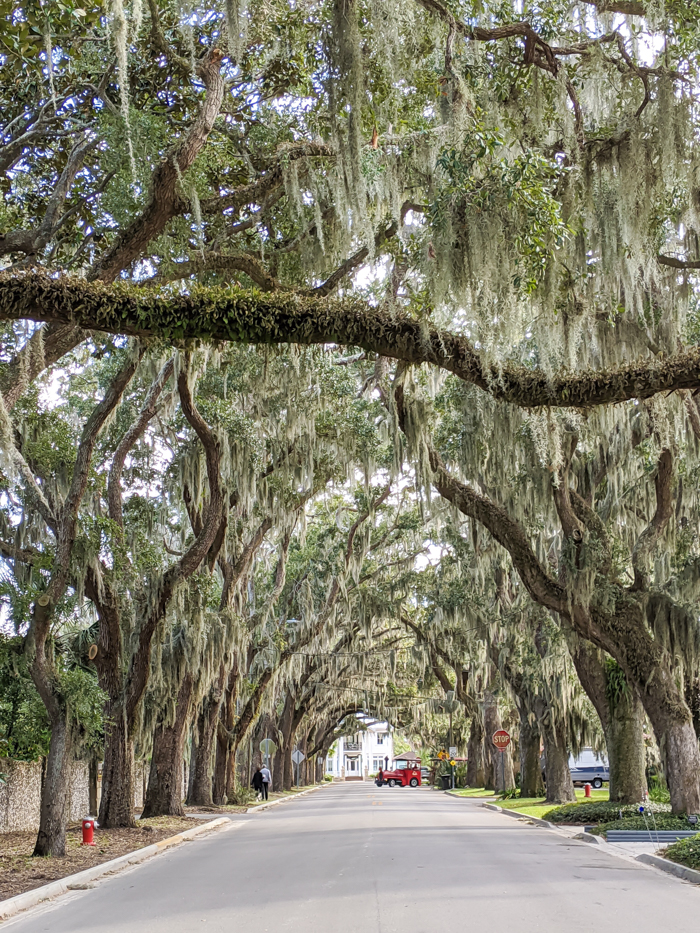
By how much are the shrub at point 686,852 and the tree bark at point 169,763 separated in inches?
382

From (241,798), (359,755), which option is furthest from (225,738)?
(359,755)

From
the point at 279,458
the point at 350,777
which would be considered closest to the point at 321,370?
the point at 279,458

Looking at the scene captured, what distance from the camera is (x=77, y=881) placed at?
8.91 meters

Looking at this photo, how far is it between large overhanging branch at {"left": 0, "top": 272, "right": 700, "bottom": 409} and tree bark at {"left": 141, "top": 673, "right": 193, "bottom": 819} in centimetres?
1121

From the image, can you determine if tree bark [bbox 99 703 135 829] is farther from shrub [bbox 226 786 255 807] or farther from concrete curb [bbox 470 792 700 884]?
shrub [bbox 226 786 255 807]

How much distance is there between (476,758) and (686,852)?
3163 centimetres

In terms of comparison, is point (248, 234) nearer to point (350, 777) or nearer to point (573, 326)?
point (573, 326)

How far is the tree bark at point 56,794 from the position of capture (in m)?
10.5

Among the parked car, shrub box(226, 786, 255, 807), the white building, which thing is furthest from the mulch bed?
the white building

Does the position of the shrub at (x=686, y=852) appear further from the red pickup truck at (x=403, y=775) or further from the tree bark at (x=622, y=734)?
the red pickup truck at (x=403, y=775)

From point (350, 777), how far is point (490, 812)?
3808 inches

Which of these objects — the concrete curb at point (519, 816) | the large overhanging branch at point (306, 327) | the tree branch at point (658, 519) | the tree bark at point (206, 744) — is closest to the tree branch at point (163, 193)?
the large overhanging branch at point (306, 327)

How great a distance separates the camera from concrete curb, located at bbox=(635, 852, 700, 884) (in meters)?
8.69

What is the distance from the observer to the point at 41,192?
424 inches
